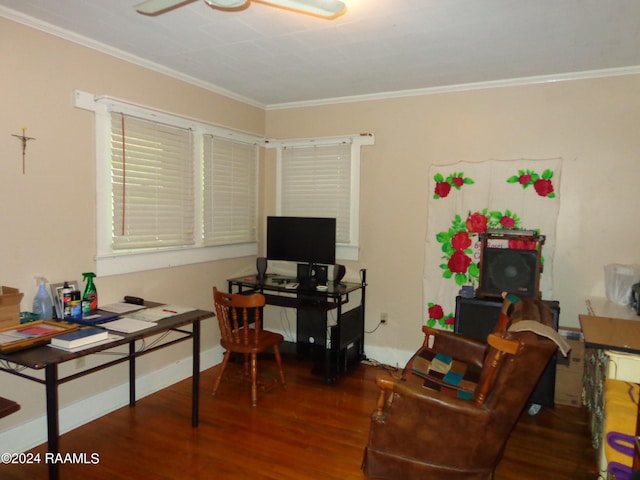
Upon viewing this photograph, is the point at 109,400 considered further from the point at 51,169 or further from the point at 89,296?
the point at 51,169

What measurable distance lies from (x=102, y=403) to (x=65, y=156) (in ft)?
5.35

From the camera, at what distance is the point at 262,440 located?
8.51ft

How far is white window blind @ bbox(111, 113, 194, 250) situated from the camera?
9.50 feet

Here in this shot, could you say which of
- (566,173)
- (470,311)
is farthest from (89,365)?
(566,173)

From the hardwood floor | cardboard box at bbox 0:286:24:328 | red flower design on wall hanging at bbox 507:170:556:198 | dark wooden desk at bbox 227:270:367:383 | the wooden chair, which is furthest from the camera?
dark wooden desk at bbox 227:270:367:383

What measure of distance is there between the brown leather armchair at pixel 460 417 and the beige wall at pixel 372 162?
136cm

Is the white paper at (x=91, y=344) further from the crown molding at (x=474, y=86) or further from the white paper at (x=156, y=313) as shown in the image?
the crown molding at (x=474, y=86)

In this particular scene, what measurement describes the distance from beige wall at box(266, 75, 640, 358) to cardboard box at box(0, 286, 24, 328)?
2.57 meters

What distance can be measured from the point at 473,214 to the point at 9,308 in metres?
3.16

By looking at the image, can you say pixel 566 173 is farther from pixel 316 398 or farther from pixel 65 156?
pixel 65 156

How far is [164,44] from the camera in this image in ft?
8.86

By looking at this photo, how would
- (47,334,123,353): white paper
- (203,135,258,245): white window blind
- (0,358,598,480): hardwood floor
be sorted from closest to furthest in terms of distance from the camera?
(47,334,123,353): white paper → (0,358,598,480): hardwood floor → (203,135,258,245): white window blind

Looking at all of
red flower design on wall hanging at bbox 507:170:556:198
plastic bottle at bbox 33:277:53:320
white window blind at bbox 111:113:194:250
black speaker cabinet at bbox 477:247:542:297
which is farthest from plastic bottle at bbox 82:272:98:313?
red flower design on wall hanging at bbox 507:170:556:198

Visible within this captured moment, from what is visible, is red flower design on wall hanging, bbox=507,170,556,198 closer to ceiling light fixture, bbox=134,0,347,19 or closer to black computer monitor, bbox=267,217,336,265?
black computer monitor, bbox=267,217,336,265
